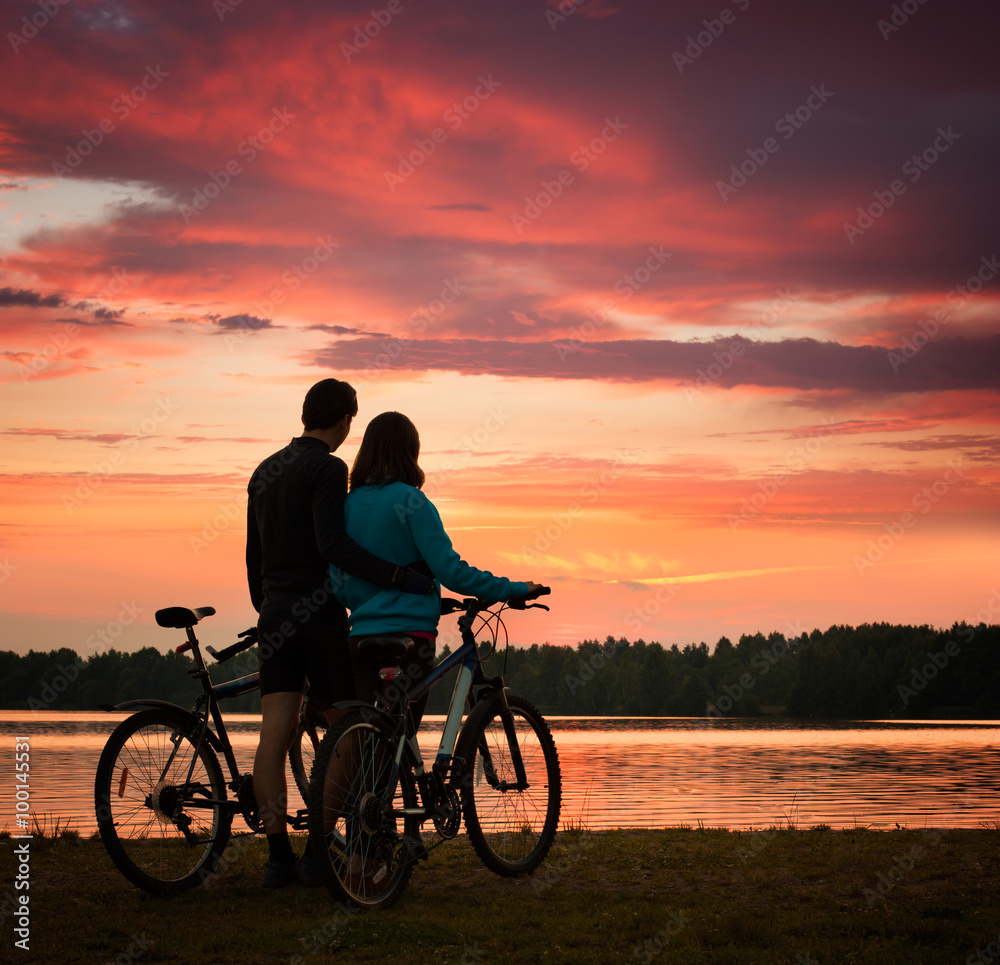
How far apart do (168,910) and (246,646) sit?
58.7 inches

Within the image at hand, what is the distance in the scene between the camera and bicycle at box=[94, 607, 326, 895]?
16.8ft

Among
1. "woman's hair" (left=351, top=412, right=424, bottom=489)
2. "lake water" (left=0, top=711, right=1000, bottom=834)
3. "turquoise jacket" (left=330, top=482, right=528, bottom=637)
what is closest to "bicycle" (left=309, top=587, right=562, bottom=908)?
"turquoise jacket" (left=330, top=482, right=528, bottom=637)

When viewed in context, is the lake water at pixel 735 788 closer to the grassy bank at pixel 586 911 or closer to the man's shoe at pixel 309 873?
the grassy bank at pixel 586 911

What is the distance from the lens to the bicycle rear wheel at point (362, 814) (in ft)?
15.4

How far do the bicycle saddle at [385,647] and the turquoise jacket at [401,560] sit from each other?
0.18 meters

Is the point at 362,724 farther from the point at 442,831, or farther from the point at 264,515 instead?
the point at 264,515

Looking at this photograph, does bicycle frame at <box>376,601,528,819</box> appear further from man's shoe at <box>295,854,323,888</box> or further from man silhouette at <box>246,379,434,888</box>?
man's shoe at <box>295,854,323,888</box>

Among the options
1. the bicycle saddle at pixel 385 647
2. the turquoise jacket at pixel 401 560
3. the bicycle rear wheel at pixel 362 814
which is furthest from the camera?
the turquoise jacket at pixel 401 560

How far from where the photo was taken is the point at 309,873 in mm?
5379

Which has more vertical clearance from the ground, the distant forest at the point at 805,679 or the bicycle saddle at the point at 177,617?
the bicycle saddle at the point at 177,617

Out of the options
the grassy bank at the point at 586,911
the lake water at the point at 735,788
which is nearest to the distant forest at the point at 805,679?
the lake water at the point at 735,788

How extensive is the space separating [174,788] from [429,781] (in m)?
1.41

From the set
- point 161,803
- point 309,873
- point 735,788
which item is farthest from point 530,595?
point 735,788

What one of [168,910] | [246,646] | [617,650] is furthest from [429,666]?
[617,650]
